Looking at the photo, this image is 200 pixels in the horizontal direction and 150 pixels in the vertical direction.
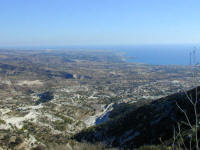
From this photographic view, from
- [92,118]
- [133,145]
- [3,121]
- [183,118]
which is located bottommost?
[92,118]

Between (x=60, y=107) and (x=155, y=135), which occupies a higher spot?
(x=155, y=135)

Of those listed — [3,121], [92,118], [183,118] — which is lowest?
[92,118]

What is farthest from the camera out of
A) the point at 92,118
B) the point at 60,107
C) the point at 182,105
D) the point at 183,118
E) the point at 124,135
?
the point at 60,107

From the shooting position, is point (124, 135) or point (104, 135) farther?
point (104, 135)

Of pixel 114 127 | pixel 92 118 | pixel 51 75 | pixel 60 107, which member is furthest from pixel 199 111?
pixel 51 75

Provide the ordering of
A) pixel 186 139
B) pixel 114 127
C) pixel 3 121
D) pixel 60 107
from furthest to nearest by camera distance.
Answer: pixel 60 107
pixel 3 121
pixel 114 127
pixel 186 139

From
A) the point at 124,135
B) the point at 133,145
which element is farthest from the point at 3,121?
the point at 133,145

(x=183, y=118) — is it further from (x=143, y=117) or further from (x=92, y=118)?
(x=92, y=118)

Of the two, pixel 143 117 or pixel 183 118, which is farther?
pixel 143 117

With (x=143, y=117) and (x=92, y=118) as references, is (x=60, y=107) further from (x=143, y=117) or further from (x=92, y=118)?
(x=143, y=117)
